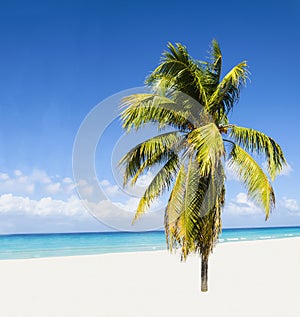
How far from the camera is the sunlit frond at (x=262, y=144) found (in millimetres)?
8516

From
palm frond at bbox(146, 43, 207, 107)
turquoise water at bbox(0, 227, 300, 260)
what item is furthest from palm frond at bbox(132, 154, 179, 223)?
turquoise water at bbox(0, 227, 300, 260)

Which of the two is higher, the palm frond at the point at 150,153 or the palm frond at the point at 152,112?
the palm frond at the point at 152,112

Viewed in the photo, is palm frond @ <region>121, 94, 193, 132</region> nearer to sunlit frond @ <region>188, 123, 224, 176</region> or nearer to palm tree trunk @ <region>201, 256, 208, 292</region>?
sunlit frond @ <region>188, 123, 224, 176</region>

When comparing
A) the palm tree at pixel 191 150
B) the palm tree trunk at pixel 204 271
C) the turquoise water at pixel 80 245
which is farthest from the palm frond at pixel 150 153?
the turquoise water at pixel 80 245

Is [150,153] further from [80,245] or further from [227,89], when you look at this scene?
[80,245]

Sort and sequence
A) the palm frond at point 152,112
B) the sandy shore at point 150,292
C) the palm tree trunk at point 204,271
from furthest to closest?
1. the palm tree trunk at point 204,271
2. the palm frond at point 152,112
3. the sandy shore at point 150,292

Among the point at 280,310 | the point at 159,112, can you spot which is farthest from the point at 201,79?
the point at 280,310

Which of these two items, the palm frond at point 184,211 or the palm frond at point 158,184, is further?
the palm frond at point 158,184

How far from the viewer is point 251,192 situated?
27.0 feet

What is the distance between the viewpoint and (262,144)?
8.53 m

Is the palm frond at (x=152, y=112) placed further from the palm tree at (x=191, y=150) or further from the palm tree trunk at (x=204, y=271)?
the palm tree trunk at (x=204, y=271)

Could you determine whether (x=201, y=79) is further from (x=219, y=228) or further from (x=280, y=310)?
(x=280, y=310)

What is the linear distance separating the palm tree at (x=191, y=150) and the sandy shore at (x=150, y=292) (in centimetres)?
107

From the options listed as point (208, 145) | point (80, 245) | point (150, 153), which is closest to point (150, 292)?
point (150, 153)
